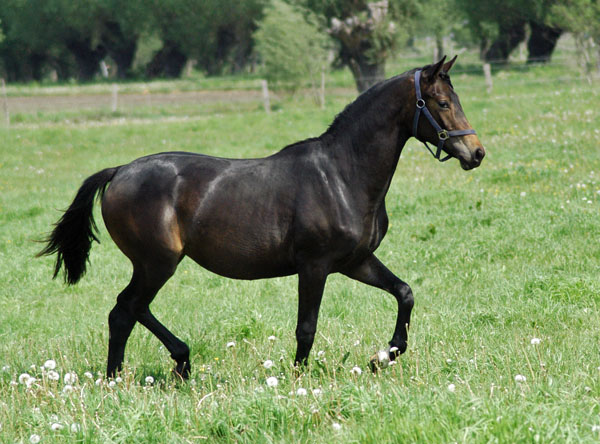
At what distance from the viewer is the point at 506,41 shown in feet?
172

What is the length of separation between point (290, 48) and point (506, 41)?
23.0 m

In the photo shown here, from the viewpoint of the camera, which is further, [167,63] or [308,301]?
[167,63]

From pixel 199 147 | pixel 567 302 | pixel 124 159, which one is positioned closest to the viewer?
pixel 567 302

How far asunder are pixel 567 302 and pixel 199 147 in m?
15.8

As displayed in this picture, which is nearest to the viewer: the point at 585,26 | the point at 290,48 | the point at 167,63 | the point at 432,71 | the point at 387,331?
the point at 432,71

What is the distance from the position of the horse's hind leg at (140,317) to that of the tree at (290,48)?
2866 cm

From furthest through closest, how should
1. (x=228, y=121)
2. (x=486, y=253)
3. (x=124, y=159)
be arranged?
1. (x=228, y=121)
2. (x=124, y=159)
3. (x=486, y=253)

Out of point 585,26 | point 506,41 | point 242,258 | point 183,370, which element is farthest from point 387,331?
point 506,41

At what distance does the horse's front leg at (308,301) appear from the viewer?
5.40 metres

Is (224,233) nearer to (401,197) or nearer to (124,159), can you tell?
(401,197)

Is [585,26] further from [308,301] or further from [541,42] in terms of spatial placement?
[308,301]

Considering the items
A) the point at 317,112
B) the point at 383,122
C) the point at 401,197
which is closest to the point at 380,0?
the point at 317,112

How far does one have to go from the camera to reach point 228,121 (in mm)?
25969

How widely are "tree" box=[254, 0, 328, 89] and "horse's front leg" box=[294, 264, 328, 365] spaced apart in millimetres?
28985
